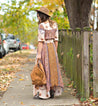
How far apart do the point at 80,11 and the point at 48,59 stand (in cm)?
305

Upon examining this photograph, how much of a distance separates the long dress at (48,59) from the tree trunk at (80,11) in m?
2.58

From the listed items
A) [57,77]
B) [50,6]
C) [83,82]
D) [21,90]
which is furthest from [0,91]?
[50,6]

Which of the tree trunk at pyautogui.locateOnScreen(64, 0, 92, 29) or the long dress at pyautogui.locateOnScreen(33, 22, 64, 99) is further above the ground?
the tree trunk at pyautogui.locateOnScreen(64, 0, 92, 29)

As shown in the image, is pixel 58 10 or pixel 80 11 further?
pixel 58 10

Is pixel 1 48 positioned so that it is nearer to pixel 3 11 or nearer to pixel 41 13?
pixel 3 11

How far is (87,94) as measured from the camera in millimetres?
6215

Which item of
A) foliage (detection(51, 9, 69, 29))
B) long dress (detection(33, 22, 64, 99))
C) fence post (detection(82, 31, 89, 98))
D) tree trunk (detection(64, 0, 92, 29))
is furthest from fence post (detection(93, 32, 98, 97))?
foliage (detection(51, 9, 69, 29))

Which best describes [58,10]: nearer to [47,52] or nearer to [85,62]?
[47,52]

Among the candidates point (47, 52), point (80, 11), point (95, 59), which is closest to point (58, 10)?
point (80, 11)

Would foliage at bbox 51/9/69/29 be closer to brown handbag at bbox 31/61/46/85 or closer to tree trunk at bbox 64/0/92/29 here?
tree trunk at bbox 64/0/92/29

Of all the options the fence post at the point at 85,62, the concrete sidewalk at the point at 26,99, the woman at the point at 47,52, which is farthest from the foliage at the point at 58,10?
the fence post at the point at 85,62

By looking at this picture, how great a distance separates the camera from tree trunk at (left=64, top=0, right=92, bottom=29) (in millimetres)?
8867

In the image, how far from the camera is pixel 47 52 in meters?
6.40

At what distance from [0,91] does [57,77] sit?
66.7 inches
